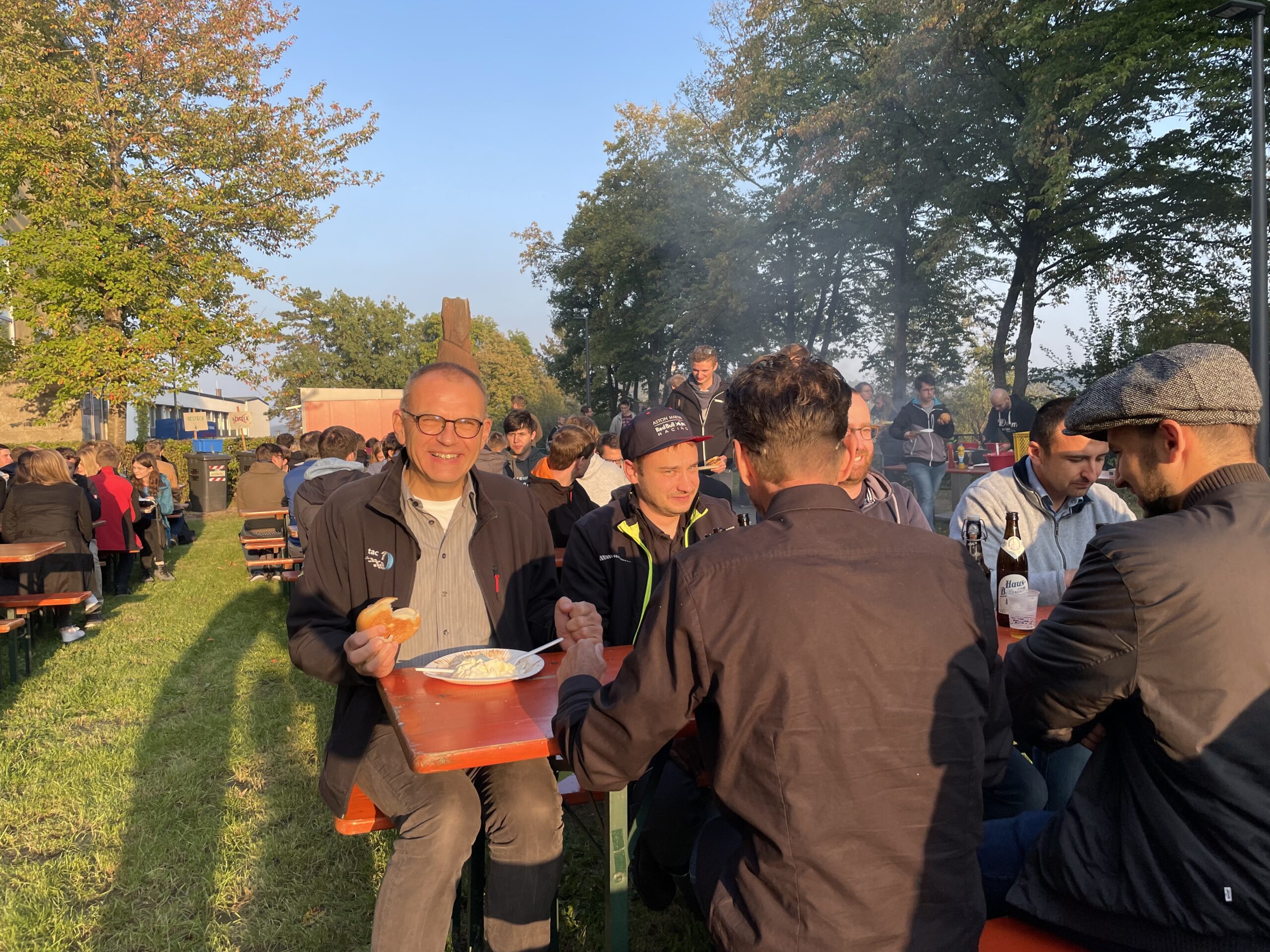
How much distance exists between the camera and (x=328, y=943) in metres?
3.09

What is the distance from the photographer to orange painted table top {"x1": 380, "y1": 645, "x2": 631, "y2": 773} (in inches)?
72.6

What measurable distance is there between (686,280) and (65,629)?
2644cm

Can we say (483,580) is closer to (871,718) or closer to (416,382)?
(416,382)

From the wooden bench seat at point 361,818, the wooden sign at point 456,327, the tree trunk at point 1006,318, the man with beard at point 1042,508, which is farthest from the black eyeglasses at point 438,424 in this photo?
the tree trunk at point 1006,318

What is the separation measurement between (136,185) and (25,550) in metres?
16.0

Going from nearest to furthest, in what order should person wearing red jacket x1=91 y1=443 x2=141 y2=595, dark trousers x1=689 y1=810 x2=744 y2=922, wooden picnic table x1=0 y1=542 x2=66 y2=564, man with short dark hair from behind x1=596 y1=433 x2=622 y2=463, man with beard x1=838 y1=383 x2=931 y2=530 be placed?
dark trousers x1=689 y1=810 x2=744 y2=922 < man with beard x1=838 y1=383 x2=931 y2=530 < wooden picnic table x1=0 y1=542 x2=66 y2=564 < man with short dark hair from behind x1=596 y1=433 x2=622 y2=463 < person wearing red jacket x1=91 y1=443 x2=141 y2=595

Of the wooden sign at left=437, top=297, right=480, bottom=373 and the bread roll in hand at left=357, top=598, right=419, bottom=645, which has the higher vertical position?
the wooden sign at left=437, top=297, right=480, bottom=373

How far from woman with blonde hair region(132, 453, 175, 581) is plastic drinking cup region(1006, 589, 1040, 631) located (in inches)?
418

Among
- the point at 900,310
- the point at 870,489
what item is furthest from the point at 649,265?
the point at 870,489

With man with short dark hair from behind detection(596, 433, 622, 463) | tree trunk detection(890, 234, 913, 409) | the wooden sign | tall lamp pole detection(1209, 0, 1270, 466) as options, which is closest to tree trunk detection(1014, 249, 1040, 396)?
tree trunk detection(890, 234, 913, 409)

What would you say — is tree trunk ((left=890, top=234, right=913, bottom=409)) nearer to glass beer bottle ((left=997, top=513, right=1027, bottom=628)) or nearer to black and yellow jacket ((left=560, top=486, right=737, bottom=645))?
glass beer bottle ((left=997, top=513, right=1027, bottom=628))

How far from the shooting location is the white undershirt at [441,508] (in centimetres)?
288

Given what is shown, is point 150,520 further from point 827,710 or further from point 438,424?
point 827,710

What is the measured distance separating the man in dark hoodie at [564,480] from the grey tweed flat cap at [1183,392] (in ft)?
13.1
